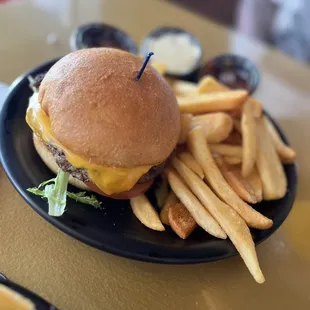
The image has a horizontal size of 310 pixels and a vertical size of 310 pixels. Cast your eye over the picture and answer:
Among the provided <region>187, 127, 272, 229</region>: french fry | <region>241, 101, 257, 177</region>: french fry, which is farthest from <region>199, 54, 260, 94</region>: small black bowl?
<region>187, 127, 272, 229</region>: french fry

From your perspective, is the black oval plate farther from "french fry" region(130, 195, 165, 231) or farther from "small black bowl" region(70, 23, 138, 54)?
"small black bowl" region(70, 23, 138, 54)

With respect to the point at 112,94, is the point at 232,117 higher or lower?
lower

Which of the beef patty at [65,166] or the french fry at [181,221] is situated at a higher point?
the beef patty at [65,166]

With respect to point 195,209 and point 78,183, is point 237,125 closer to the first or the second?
point 195,209

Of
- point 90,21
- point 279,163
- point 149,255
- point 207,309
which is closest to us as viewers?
point 149,255

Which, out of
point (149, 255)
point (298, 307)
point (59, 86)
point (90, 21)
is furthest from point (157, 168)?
point (90, 21)

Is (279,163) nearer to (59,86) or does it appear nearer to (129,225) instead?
(129,225)

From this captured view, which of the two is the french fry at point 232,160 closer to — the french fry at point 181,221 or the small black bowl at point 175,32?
the french fry at point 181,221

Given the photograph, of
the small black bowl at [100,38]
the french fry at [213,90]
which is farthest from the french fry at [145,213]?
the small black bowl at [100,38]
